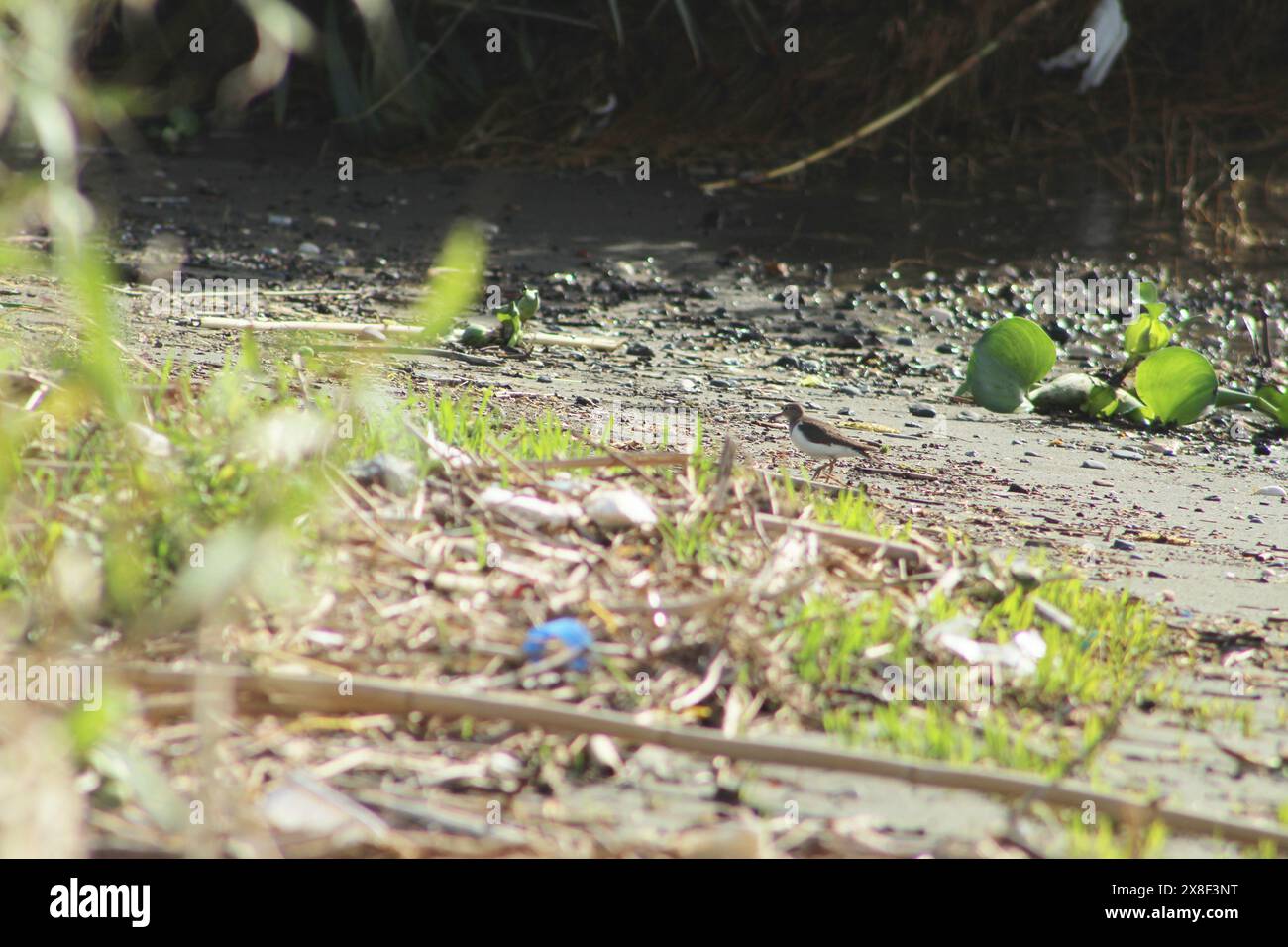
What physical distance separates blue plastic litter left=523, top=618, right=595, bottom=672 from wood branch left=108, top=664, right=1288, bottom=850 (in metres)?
0.14

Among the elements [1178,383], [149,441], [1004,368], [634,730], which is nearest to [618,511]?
[634,730]

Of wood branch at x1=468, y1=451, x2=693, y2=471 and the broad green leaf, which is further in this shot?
the broad green leaf

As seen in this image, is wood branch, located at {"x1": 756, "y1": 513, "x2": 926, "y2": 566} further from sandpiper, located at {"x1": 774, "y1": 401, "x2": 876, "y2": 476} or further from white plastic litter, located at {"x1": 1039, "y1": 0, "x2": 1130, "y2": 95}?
white plastic litter, located at {"x1": 1039, "y1": 0, "x2": 1130, "y2": 95}

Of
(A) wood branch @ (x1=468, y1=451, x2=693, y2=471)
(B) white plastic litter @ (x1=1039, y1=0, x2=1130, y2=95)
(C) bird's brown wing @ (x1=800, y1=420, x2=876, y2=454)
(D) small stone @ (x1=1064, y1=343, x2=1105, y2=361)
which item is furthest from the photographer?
(B) white plastic litter @ (x1=1039, y1=0, x2=1130, y2=95)

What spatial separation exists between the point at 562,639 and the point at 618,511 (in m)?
0.51

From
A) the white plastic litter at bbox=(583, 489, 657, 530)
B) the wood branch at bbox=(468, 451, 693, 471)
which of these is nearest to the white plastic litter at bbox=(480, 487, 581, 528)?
the white plastic litter at bbox=(583, 489, 657, 530)

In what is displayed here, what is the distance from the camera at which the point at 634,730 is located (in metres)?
2.19

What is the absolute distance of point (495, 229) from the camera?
7410 mm

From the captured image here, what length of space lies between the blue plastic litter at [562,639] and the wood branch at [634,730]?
0.46 ft

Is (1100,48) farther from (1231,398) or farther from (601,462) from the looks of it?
(601,462)

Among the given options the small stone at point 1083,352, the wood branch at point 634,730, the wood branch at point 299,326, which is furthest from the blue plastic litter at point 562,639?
the small stone at point 1083,352

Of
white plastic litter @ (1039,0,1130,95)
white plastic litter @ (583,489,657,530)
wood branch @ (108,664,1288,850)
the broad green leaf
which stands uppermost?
white plastic litter @ (1039,0,1130,95)

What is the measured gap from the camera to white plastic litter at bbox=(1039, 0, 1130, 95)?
8.40 meters
